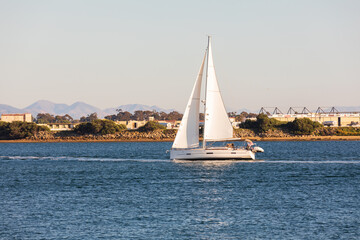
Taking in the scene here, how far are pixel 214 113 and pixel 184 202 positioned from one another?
96.6 feet

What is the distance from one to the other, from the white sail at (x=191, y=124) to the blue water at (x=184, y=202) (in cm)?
308

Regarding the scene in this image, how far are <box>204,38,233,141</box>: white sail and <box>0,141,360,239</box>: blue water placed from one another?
367 centimetres

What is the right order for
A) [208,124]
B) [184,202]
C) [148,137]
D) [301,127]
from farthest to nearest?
[148,137] → [301,127] → [208,124] → [184,202]

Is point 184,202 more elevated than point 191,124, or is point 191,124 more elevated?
point 191,124

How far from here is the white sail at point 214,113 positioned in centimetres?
7038

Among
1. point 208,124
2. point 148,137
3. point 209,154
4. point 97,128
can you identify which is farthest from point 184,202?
point 97,128

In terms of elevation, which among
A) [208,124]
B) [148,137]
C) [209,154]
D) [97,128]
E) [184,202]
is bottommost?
[184,202]

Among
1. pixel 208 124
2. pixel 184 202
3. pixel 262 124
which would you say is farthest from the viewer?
pixel 262 124

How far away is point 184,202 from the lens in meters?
43.0

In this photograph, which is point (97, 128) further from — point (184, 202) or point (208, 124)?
point (184, 202)

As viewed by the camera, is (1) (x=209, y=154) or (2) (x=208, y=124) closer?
(1) (x=209, y=154)

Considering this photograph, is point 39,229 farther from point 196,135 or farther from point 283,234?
point 196,135

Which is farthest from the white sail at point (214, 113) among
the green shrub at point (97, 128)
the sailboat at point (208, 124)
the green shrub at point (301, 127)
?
the green shrub at point (97, 128)

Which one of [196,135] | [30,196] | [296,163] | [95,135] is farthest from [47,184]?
[95,135]
